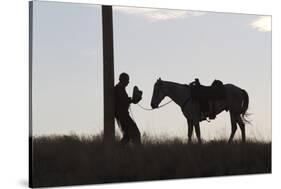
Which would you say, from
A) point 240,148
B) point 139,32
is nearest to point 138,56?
point 139,32

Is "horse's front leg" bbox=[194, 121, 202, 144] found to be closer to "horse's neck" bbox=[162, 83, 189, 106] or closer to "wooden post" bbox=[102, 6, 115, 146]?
"horse's neck" bbox=[162, 83, 189, 106]

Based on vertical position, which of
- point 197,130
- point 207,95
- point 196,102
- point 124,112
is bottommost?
point 197,130

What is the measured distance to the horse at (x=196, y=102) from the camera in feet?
41.3

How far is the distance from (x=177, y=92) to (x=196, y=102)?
402mm

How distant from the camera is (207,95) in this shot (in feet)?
42.6

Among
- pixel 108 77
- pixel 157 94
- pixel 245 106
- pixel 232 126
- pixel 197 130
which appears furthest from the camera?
pixel 245 106

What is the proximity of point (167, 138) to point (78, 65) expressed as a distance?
1797mm

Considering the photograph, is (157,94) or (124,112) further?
(157,94)

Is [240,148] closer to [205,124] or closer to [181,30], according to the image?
[205,124]

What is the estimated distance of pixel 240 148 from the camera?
1319 centimetres

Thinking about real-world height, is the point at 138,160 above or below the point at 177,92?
below

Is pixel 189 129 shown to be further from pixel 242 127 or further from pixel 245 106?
pixel 245 106

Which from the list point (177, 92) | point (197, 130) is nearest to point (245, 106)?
point (197, 130)

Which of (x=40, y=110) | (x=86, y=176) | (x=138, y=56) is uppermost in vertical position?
(x=138, y=56)
